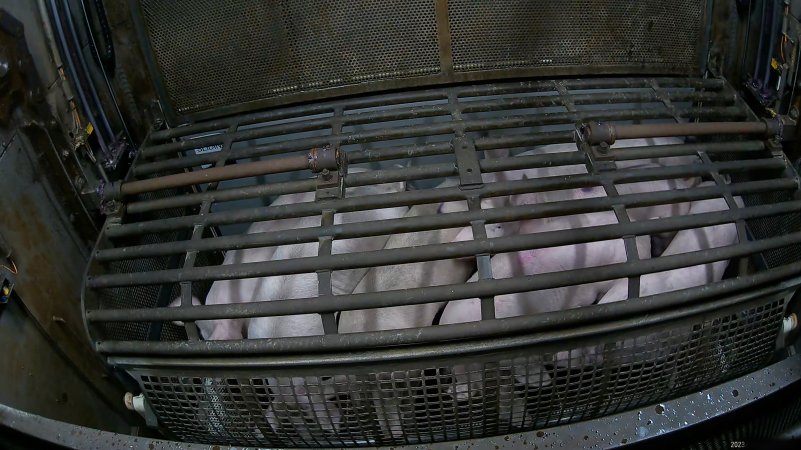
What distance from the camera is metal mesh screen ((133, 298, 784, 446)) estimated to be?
54.3 inches

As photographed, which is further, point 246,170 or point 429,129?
point 429,129

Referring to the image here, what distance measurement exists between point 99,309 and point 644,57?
2183 millimetres

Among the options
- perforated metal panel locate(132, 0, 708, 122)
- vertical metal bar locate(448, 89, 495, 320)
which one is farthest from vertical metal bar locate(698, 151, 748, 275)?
vertical metal bar locate(448, 89, 495, 320)

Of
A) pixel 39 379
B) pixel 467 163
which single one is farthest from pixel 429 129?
pixel 39 379

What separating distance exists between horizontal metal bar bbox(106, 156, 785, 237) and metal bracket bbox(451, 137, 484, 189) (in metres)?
0.02

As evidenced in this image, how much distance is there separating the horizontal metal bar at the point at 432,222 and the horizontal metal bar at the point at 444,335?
0.89 ft

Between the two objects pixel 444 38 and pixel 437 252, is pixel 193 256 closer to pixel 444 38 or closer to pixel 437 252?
pixel 437 252

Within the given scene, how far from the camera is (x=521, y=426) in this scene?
5.00 feet

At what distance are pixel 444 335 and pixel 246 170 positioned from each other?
2.64 ft

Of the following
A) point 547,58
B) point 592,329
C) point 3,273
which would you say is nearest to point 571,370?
point 592,329

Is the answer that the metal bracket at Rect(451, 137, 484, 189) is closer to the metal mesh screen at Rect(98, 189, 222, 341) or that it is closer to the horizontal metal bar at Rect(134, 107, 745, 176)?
the horizontal metal bar at Rect(134, 107, 745, 176)

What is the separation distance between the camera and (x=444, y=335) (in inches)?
50.7

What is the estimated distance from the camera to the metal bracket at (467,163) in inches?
59.6

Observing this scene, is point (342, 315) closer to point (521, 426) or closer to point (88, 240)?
point (521, 426)
